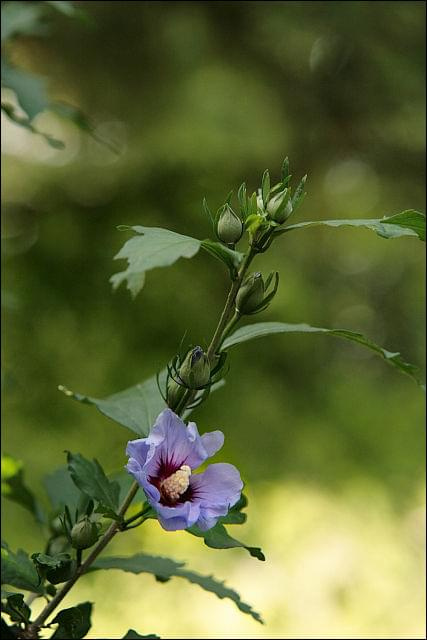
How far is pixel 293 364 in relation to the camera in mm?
1769

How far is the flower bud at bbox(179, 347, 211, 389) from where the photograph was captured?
13.9 inches

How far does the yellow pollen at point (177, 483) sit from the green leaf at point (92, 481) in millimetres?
54

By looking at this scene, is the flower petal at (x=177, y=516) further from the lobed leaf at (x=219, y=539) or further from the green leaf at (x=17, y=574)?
the green leaf at (x=17, y=574)

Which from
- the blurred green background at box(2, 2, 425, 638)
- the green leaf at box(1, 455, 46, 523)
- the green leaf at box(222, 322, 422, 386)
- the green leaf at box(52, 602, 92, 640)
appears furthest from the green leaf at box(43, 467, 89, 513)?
the blurred green background at box(2, 2, 425, 638)

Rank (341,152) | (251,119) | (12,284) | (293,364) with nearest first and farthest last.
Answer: (12,284) < (251,119) < (293,364) < (341,152)

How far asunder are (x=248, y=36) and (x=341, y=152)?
33cm

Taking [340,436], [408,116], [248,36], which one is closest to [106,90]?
[248,36]

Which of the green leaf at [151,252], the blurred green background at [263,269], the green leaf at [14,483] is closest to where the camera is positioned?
the green leaf at [151,252]

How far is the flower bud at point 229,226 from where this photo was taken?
366mm

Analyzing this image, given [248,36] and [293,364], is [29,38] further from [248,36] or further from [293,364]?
[293,364]

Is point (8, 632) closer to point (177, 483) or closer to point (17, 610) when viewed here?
point (17, 610)

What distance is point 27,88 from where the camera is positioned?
660 millimetres

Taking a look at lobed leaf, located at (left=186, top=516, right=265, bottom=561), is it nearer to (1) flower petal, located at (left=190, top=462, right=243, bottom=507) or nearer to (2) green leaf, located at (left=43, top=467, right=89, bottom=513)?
(1) flower petal, located at (left=190, top=462, right=243, bottom=507)

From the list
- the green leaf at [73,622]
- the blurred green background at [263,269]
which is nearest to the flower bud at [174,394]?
the green leaf at [73,622]
